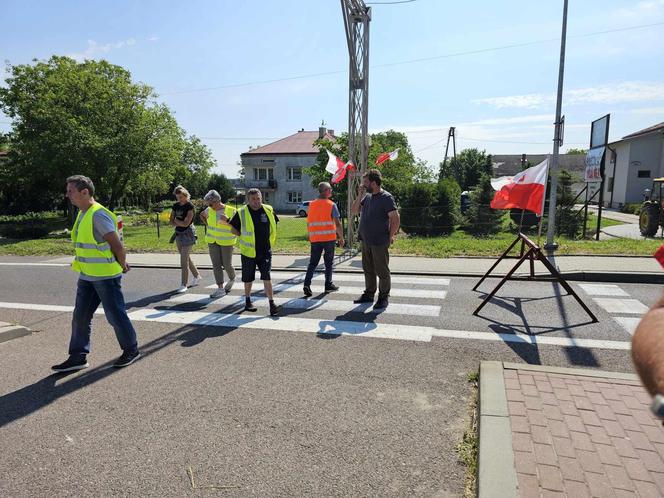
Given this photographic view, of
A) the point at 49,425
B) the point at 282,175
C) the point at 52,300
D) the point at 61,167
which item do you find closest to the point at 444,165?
the point at 282,175

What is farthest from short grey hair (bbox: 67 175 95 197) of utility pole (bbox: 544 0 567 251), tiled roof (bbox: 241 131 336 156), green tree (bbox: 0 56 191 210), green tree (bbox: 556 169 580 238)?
tiled roof (bbox: 241 131 336 156)

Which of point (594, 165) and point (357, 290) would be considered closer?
point (357, 290)

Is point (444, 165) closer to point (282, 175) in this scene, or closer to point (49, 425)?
point (282, 175)

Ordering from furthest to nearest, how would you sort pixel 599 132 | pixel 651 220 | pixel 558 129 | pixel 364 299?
pixel 651 220 → pixel 599 132 → pixel 558 129 → pixel 364 299

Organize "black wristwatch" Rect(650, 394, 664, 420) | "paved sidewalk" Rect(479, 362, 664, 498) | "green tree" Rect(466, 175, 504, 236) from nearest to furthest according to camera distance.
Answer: "black wristwatch" Rect(650, 394, 664, 420), "paved sidewalk" Rect(479, 362, 664, 498), "green tree" Rect(466, 175, 504, 236)

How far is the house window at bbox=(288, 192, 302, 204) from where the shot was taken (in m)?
57.6

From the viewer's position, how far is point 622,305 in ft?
22.5

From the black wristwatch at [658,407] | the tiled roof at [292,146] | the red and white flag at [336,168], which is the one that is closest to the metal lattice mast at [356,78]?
the red and white flag at [336,168]

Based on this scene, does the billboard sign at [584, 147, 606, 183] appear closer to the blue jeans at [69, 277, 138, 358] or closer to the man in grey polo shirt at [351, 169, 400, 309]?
the man in grey polo shirt at [351, 169, 400, 309]

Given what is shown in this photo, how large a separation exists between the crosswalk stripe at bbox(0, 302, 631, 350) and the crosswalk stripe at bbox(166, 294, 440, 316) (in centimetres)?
61

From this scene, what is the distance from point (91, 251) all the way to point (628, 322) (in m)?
6.57

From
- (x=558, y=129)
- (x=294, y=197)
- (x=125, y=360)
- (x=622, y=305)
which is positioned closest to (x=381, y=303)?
(x=622, y=305)

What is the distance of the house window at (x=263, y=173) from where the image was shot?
5825 centimetres

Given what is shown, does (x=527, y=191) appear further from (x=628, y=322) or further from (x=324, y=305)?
(x=324, y=305)
